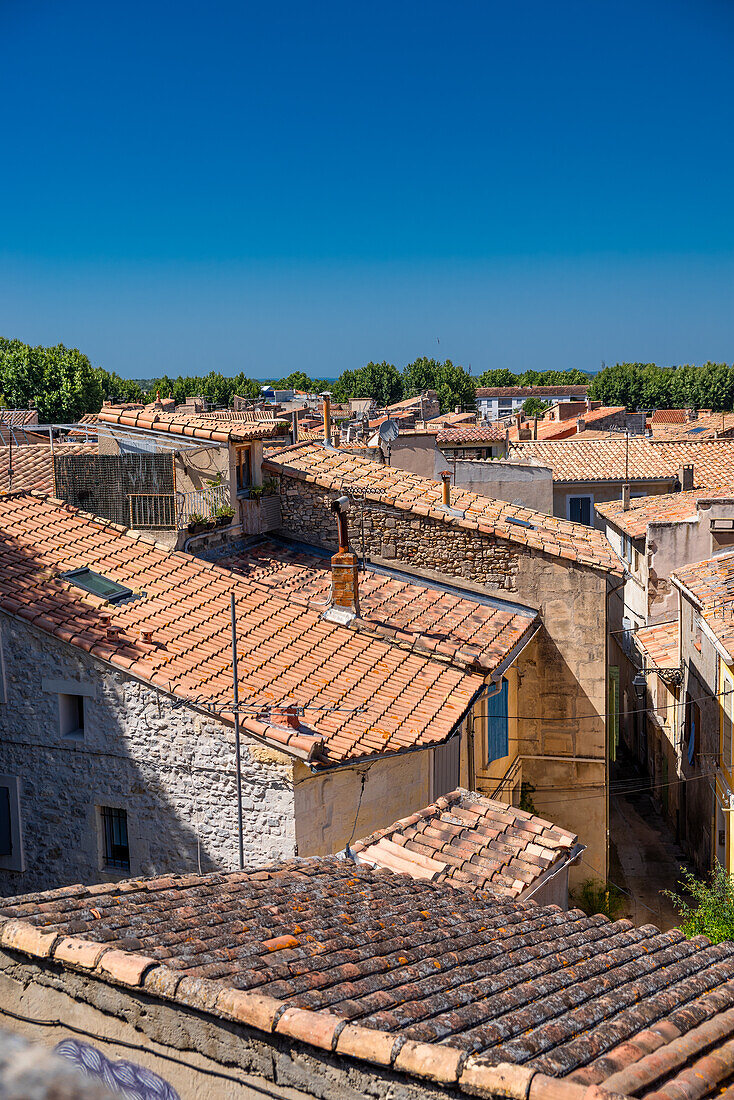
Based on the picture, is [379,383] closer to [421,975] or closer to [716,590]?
[716,590]

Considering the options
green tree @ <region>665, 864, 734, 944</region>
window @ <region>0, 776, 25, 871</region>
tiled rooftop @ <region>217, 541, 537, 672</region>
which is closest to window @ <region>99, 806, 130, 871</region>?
window @ <region>0, 776, 25, 871</region>

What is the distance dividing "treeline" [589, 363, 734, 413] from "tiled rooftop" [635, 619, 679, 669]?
87814mm

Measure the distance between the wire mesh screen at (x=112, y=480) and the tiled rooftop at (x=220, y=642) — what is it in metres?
0.77

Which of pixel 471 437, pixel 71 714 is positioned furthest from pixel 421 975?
pixel 471 437

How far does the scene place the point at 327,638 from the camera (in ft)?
42.7

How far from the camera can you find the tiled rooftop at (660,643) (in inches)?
805

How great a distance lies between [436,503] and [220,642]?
6335mm

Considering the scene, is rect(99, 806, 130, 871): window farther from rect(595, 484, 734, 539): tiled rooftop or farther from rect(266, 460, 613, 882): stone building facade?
rect(595, 484, 734, 539): tiled rooftop

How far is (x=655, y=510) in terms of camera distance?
2611 cm

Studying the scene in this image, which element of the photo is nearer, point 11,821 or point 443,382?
point 11,821

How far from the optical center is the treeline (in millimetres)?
110375

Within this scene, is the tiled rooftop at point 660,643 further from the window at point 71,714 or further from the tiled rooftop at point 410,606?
the window at point 71,714

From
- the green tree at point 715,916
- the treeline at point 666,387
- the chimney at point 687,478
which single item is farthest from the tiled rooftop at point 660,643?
the treeline at point 666,387

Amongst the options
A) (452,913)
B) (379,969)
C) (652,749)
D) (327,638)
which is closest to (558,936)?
(452,913)
